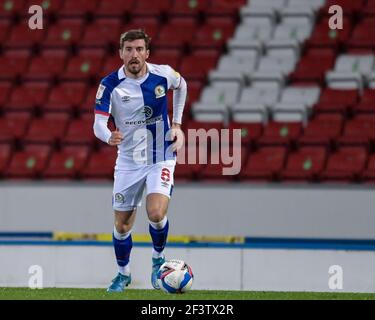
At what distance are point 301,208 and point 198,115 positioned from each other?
2.20 metres

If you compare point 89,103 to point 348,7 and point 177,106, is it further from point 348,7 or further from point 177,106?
point 177,106

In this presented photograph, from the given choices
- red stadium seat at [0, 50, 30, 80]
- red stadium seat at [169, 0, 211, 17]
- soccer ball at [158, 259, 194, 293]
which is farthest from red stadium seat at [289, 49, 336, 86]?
soccer ball at [158, 259, 194, 293]

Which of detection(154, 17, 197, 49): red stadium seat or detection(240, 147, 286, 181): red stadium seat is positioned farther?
detection(154, 17, 197, 49): red stadium seat

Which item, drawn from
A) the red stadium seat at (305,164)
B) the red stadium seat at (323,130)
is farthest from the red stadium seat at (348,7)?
the red stadium seat at (305,164)

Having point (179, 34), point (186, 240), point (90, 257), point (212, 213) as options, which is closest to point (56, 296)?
point (90, 257)

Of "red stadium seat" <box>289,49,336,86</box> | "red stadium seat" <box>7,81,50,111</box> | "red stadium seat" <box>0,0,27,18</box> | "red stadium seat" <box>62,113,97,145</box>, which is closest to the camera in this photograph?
"red stadium seat" <box>62,113,97,145</box>

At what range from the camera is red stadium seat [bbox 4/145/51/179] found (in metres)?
13.8

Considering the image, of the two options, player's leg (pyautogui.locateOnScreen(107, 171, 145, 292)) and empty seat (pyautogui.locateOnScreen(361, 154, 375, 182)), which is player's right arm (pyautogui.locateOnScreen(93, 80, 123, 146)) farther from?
empty seat (pyautogui.locateOnScreen(361, 154, 375, 182))

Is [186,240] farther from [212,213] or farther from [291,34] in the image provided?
[291,34]

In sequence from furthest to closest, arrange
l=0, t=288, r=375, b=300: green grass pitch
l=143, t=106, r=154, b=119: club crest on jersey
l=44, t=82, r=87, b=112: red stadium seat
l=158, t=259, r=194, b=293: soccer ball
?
l=44, t=82, r=87, b=112: red stadium seat < l=143, t=106, r=154, b=119: club crest on jersey < l=158, t=259, r=194, b=293: soccer ball < l=0, t=288, r=375, b=300: green grass pitch

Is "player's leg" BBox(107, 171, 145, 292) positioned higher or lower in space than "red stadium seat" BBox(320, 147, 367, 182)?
lower

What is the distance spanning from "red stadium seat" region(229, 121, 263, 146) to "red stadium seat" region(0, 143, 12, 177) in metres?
2.72

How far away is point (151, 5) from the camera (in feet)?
52.7

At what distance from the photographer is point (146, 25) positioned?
1566cm
